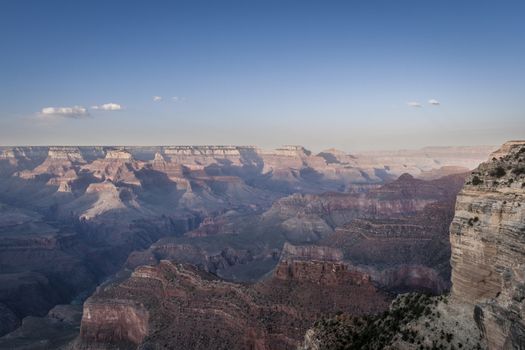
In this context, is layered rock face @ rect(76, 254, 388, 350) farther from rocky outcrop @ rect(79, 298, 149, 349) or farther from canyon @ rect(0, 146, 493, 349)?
canyon @ rect(0, 146, 493, 349)

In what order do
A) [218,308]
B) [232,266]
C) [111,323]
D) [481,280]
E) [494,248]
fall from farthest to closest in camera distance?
[232,266] → [111,323] → [218,308] → [481,280] → [494,248]

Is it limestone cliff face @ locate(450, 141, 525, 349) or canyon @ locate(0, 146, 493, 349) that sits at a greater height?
limestone cliff face @ locate(450, 141, 525, 349)

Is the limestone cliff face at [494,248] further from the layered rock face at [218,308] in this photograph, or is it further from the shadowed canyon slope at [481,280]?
the layered rock face at [218,308]

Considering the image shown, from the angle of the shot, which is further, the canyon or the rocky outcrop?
the rocky outcrop

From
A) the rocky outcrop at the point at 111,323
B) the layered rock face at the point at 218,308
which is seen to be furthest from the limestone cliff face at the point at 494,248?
the rocky outcrop at the point at 111,323

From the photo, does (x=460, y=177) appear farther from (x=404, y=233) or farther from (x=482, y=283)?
(x=482, y=283)

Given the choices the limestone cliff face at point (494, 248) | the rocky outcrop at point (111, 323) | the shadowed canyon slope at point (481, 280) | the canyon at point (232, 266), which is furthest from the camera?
the rocky outcrop at point (111, 323)

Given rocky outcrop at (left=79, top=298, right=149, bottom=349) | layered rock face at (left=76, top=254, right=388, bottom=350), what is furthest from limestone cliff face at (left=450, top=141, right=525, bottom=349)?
rocky outcrop at (left=79, top=298, right=149, bottom=349)

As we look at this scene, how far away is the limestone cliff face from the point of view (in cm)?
1950

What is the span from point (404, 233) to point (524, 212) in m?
70.9

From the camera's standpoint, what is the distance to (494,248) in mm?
22219

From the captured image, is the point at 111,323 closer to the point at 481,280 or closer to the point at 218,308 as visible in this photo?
the point at 218,308

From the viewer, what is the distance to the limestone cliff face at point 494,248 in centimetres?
1950

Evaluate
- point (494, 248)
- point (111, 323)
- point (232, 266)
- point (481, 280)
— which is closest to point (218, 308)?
point (111, 323)
